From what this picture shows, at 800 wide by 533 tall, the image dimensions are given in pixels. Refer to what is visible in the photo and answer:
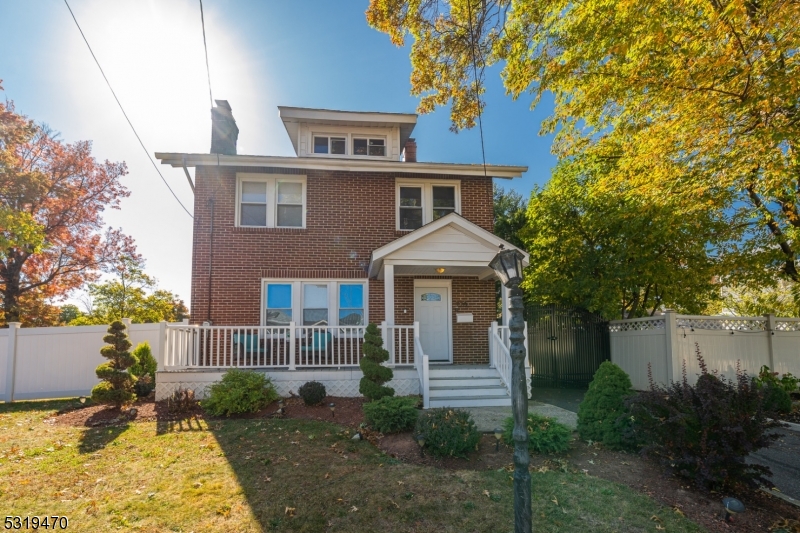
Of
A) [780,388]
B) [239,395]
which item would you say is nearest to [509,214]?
[780,388]

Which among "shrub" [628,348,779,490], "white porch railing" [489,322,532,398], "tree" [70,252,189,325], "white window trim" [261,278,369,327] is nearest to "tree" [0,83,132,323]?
"tree" [70,252,189,325]

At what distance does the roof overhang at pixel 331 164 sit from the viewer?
11.1 metres

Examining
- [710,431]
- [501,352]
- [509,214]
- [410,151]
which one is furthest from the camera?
[509,214]

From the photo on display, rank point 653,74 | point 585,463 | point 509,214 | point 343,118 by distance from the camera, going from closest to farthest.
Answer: point 585,463 → point 653,74 → point 343,118 → point 509,214

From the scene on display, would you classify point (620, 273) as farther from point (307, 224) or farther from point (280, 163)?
point (280, 163)

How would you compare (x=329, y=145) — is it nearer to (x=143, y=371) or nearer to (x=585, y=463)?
(x=143, y=371)

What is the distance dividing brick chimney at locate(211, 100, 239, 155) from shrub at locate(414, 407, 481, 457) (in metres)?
9.70

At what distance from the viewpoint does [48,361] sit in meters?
10.7

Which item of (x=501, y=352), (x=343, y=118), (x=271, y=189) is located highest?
(x=343, y=118)

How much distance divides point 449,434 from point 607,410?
2352mm

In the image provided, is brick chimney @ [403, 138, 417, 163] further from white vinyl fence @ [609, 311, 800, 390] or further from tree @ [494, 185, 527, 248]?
white vinyl fence @ [609, 311, 800, 390]

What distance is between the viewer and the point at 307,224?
455 inches

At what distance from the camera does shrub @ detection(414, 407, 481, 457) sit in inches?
221

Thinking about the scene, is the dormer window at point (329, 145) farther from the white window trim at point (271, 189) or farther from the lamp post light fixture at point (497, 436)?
the lamp post light fixture at point (497, 436)
